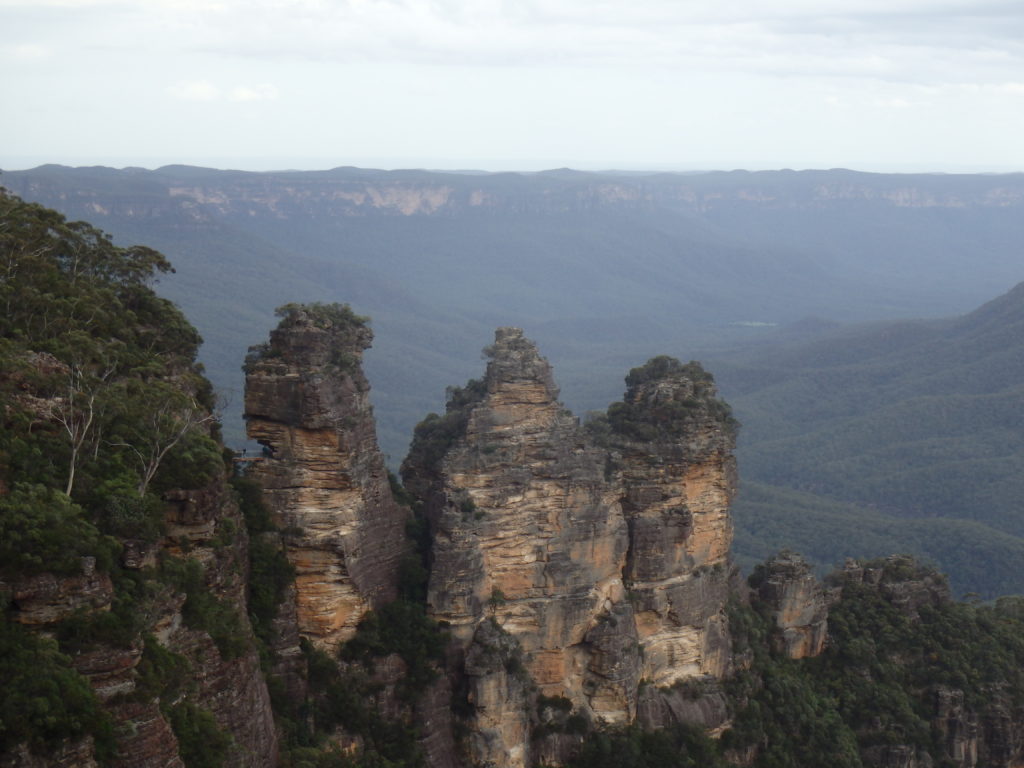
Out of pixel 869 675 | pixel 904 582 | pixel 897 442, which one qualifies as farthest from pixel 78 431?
pixel 897 442

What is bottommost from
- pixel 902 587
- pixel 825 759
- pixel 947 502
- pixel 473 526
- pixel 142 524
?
pixel 947 502

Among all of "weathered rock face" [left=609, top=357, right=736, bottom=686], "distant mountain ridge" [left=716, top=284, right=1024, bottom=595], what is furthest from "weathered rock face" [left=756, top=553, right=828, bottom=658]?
"distant mountain ridge" [left=716, top=284, right=1024, bottom=595]

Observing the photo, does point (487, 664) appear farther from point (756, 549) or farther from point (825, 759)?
point (756, 549)

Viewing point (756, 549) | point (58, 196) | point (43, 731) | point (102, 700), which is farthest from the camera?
point (58, 196)

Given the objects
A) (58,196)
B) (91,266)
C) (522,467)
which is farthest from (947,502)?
(58,196)

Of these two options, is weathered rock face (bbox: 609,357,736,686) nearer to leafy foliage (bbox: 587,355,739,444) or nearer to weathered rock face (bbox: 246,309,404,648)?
leafy foliage (bbox: 587,355,739,444)

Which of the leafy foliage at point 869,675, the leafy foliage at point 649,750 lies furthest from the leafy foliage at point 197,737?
the leafy foliage at point 869,675

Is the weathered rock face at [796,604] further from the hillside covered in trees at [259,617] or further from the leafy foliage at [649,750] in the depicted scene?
the leafy foliage at [649,750]

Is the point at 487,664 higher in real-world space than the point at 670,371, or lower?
lower
